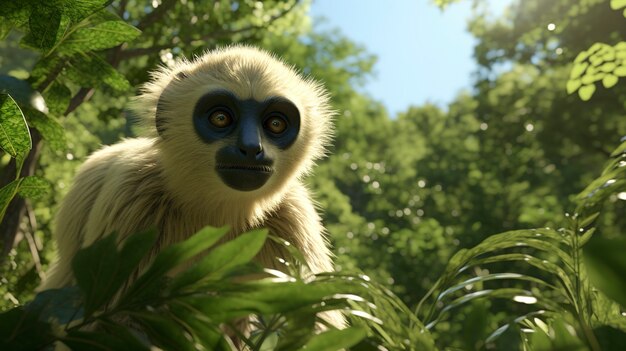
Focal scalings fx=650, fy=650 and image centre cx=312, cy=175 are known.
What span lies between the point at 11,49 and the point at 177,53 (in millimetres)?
31314

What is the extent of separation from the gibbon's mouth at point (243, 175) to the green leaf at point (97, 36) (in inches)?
56.3

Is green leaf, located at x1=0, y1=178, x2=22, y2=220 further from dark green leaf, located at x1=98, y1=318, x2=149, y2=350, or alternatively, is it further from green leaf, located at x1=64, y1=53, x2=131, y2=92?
green leaf, located at x1=64, y1=53, x2=131, y2=92

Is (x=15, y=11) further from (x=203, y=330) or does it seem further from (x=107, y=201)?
(x=107, y=201)

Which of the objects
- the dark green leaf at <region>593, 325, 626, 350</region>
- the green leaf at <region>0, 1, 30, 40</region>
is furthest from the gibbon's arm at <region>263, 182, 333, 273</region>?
the dark green leaf at <region>593, 325, 626, 350</region>

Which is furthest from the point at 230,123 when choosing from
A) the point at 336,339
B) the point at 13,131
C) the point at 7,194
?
the point at 336,339

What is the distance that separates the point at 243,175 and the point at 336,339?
2561mm

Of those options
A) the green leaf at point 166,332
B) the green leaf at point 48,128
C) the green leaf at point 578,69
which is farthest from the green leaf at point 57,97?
the green leaf at point 578,69

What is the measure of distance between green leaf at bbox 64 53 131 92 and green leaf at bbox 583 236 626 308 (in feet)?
6.79

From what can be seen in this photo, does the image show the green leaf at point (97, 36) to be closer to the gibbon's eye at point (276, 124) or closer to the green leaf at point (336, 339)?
the green leaf at point (336, 339)

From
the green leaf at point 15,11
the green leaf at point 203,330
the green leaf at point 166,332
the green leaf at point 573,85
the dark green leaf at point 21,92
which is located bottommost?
the green leaf at point 166,332

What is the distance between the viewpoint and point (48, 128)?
2.19 meters

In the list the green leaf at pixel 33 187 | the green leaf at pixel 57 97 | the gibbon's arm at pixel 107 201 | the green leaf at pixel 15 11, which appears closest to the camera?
the green leaf at pixel 33 187

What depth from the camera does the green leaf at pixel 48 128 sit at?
215cm

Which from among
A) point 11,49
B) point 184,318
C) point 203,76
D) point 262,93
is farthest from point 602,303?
point 11,49
